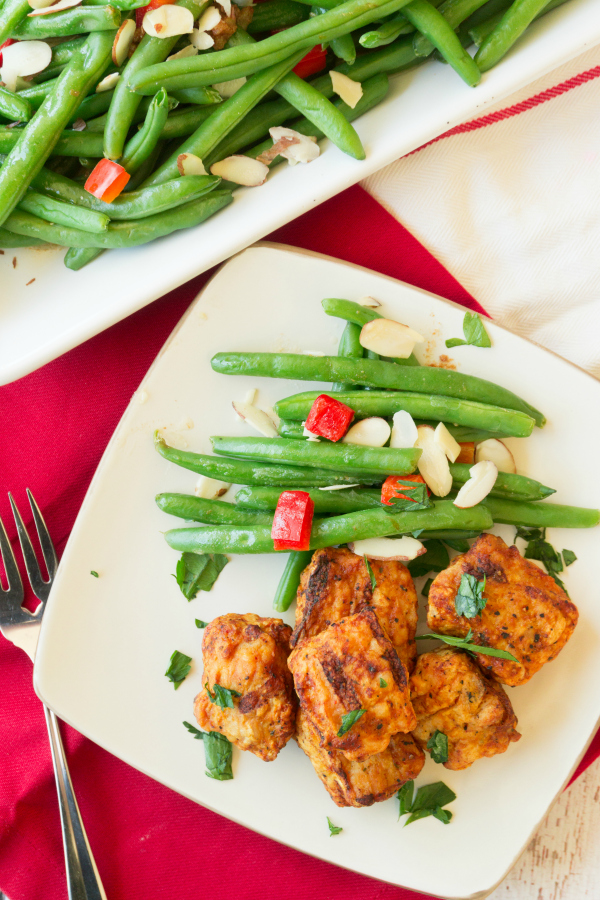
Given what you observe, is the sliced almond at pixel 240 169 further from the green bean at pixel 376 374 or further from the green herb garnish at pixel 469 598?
the green herb garnish at pixel 469 598

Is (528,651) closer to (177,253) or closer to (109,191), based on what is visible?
(177,253)

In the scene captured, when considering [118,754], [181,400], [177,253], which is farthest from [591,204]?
[118,754]

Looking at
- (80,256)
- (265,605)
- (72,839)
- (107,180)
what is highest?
(107,180)

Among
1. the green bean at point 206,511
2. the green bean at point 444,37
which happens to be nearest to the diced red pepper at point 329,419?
the green bean at point 206,511

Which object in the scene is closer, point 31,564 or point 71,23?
point 71,23

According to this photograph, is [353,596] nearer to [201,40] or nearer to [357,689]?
[357,689]

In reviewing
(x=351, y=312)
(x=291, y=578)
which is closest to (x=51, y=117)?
(x=351, y=312)
